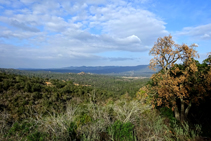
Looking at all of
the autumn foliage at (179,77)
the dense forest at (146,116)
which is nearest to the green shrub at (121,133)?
the dense forest at (146,116)

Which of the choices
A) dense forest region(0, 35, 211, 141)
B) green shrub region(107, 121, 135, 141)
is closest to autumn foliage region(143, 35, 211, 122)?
dense forest region(0, 35, 211, 141)

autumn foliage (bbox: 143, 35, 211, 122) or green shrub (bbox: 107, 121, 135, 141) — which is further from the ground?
autumn foliage (bbox: 143, 35, 211, 122)

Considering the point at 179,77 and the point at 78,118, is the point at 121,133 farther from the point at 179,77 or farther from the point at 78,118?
the point at 179,77

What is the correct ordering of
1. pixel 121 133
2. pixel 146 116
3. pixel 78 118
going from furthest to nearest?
pixel 146 116, pixel 78 118, pixel 121 133

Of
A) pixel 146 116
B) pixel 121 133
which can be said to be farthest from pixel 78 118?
pixel 146 116

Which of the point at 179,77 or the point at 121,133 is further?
the point at 179,77

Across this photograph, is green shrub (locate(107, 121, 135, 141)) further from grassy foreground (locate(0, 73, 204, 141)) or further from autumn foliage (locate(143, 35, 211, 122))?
autumn foliage (locate(143, 35, 211, 122))

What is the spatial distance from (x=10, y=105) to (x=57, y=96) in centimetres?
886

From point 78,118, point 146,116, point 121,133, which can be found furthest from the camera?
point 146,116

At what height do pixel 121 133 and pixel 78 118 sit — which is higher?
pixel 121 133

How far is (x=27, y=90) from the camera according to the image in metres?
23.5

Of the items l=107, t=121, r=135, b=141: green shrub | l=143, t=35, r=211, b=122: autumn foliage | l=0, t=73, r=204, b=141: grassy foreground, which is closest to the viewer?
l=0, t=73, r=204, b=141: grassy foreground

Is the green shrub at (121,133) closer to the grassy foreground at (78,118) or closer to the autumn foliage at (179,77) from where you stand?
the grassy foreground at (78,118)

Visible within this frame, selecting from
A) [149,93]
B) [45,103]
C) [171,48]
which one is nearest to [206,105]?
[149,93]
